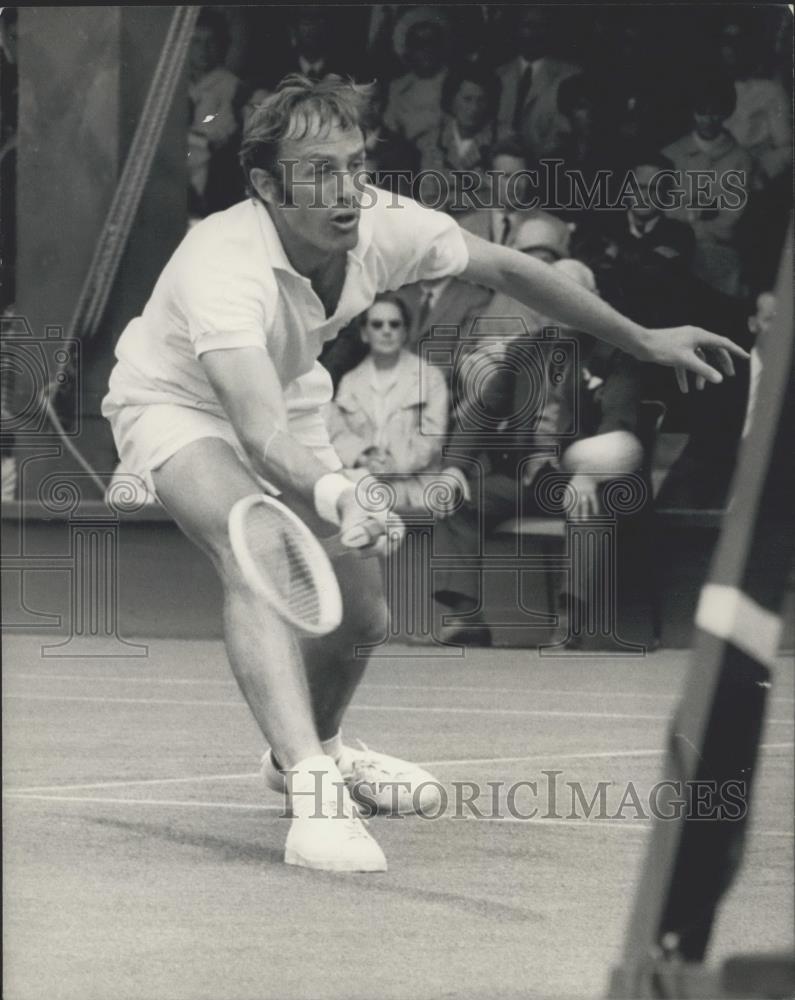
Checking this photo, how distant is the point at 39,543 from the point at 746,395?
110 centimetres

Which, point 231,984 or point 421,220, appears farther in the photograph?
point 421,220

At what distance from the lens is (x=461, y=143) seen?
299 centimetres

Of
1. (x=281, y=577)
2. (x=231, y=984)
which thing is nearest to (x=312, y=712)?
(x=281, y=577)

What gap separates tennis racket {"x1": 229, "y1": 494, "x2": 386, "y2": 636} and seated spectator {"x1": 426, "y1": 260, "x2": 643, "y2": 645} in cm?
20

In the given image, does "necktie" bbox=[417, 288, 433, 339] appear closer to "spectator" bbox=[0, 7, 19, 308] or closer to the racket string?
the racket string

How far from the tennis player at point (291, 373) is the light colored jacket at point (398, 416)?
0.03 meters

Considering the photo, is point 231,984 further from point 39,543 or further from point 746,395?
point 746,395

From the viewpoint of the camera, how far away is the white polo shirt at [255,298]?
9.64 ft

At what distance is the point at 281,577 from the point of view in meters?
2.90

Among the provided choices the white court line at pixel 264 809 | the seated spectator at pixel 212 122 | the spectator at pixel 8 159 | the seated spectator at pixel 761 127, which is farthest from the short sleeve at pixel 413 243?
the white court line at pixel 264 809

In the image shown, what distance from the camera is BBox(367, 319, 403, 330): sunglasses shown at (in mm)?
3029

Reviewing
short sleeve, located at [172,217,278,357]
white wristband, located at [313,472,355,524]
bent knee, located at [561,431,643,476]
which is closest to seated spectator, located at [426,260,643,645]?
bent knee, located at [561,431,643,476]

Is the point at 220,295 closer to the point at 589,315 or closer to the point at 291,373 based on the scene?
the point at 291,373

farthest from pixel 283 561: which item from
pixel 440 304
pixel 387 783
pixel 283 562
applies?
pixel 440 304
